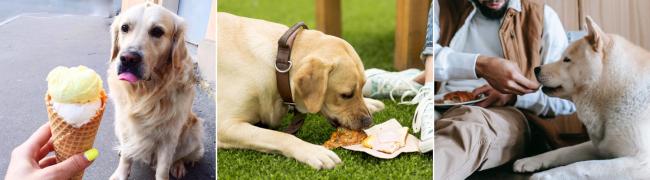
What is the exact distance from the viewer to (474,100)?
8.65 feet

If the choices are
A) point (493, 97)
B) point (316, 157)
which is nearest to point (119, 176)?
point (316, 157)

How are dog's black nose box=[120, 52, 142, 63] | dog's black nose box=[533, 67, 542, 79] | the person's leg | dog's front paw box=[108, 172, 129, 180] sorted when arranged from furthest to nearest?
the person's leg → dog's black nose box=[533, 67, 542, 79] → dog's front paw box=[108, 172, 129, 180] → dog's black nose box=[120, 52, 142, 63]

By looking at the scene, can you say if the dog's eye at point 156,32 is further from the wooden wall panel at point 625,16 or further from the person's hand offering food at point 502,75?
the wooden wall panel at point 625,16

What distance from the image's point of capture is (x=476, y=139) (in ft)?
8.44

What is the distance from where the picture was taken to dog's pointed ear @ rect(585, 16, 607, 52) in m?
2.54

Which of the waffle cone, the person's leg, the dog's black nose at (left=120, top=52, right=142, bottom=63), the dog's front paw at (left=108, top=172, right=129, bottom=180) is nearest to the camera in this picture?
the dog's black nose at (left=120, top=52, right=142, bottom=63)

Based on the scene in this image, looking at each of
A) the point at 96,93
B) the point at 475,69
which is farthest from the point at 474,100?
the point at 96,93

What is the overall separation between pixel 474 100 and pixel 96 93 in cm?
134

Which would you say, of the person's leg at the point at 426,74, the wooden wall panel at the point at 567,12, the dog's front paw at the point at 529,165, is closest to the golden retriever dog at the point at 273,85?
the person's leg at the point at 426,74

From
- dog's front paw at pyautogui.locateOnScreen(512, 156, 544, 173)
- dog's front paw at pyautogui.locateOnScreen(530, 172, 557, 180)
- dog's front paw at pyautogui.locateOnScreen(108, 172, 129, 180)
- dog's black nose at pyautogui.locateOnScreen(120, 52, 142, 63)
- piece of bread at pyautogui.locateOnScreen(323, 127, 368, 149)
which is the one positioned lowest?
dog's front paw at pyautogui.locateOnScreen(530, 172, 557, 180)

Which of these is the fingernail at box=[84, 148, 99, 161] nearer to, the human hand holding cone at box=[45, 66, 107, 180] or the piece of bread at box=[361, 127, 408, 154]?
the human hand holding cone at box=[45, 66, 107, 180]

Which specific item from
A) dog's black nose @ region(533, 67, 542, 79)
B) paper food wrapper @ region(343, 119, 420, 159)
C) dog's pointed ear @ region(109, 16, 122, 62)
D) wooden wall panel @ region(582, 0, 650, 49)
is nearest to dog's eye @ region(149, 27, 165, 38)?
dog's pointed ear @ region(109, 16, 122, 62)

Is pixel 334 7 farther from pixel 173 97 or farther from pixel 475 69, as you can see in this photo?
pixel 173 97

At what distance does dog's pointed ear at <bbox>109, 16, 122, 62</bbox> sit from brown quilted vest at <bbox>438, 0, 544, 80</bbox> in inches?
44.3
